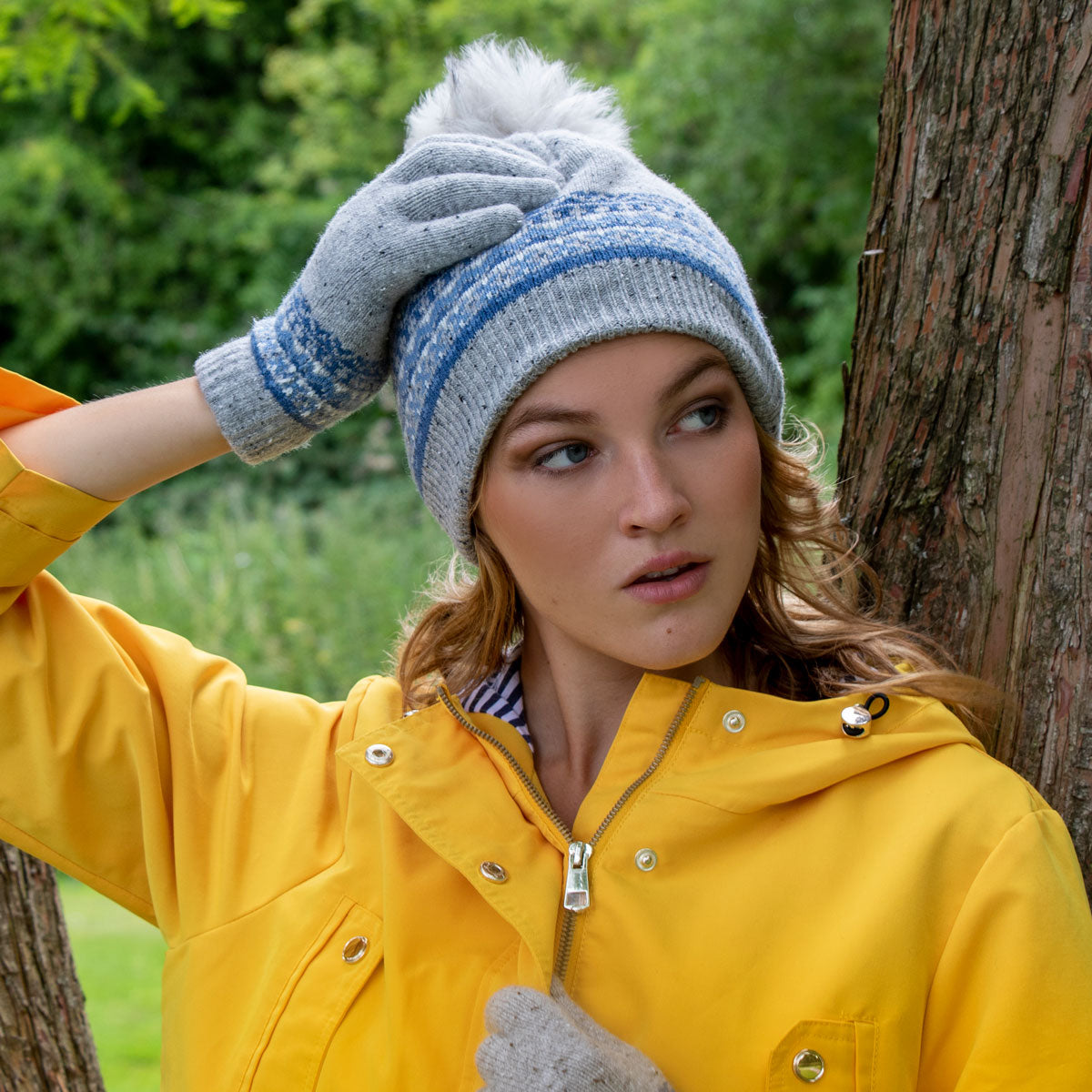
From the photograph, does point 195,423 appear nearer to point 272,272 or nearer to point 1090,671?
point 1090,671

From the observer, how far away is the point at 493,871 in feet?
5.58

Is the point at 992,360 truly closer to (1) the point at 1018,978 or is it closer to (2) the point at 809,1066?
(1) the point at 1018,978

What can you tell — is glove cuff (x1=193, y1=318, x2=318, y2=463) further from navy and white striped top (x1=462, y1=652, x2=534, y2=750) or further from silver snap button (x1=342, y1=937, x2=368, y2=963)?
silver snap button (x1=342, y1=937, x2=368, y2=963)

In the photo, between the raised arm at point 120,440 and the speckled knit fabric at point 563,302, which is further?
the raised arm at point 120,440

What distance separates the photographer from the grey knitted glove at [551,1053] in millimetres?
1486

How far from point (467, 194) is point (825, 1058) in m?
1.29

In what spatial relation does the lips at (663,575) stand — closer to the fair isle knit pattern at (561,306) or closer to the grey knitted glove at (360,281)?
the fair isle knit pattern at (561,306)

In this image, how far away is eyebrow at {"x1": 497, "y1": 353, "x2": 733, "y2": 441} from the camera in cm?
170

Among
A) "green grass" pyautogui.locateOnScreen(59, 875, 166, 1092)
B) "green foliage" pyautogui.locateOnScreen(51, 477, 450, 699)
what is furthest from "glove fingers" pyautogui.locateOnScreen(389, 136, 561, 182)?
"green foliage" pyautogui.locateOnScreen(51, 477, 450, 699)

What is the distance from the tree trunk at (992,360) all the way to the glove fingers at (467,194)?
645 mm

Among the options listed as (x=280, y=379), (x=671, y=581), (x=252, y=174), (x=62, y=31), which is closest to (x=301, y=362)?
(x=280, y=379)

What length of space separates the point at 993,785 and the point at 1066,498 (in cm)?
45

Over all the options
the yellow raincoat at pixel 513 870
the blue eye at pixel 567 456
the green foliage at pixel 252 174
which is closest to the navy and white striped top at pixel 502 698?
the yellow raincoat at pixel 513 870

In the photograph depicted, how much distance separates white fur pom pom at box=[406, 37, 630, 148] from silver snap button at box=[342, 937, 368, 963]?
1279 mm
